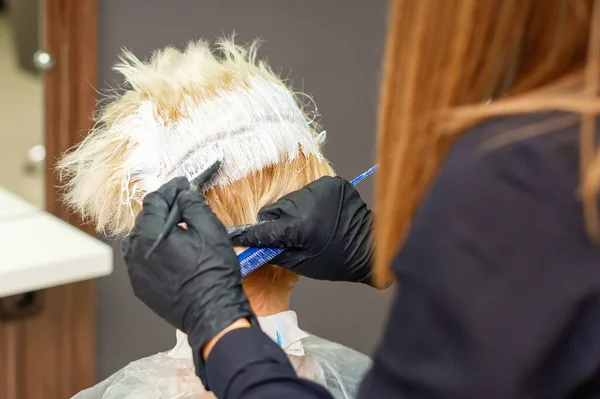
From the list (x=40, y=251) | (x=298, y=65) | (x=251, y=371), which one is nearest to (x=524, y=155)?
(x=251, y=371)

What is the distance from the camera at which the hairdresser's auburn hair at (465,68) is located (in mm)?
490

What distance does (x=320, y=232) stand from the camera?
0.98m

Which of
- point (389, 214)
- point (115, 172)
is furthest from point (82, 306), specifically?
point (389, 214)

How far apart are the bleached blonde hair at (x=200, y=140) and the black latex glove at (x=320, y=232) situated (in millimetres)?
74

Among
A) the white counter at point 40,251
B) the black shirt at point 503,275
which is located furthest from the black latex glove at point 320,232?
the white counter at point 40,251

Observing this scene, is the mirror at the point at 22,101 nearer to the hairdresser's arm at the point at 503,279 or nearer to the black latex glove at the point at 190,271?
the black latex glove at the point at 190,271

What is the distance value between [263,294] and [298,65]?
→ 0.88 m

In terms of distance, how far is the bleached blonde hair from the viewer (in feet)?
3.31

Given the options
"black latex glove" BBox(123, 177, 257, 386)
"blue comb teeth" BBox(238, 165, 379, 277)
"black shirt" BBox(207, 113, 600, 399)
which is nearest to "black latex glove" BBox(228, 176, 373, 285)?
"blue comb teeth" BBox(238, 165, 379, 277)

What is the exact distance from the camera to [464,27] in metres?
0.51

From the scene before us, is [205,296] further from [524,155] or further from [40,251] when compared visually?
[40,251]

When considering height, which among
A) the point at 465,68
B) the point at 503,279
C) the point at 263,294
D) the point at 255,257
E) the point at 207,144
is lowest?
the point at 263,294

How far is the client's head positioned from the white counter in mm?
350

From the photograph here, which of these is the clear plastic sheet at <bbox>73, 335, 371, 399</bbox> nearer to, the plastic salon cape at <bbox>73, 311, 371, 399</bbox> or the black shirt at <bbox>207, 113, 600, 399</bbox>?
the plastic salon cape at <bbox>73, 311, 371, 399</bbox>
